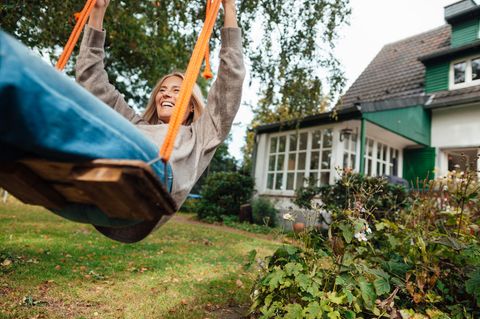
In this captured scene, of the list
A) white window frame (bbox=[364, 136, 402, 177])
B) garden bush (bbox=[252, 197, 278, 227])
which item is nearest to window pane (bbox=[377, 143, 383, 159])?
white window frame (bbox=[364, 136, 402, 177])

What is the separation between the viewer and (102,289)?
3088mm

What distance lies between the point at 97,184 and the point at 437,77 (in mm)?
11801

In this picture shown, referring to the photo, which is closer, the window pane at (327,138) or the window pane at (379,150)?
the window pane at (327,138)

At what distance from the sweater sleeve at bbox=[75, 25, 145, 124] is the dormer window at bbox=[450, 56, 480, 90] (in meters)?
10.8

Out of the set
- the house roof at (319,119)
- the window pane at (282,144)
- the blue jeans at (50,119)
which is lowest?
the blue jeans at (50,119)

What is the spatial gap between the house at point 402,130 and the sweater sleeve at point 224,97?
6.61m

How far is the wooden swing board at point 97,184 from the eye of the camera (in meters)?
1.00

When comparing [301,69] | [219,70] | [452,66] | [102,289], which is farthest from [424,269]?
[452,66]

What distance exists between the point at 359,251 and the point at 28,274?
120 inches

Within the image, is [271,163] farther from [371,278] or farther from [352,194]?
[371,278]

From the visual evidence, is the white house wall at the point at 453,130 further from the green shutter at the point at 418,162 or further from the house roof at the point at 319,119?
the house roof at the point at 319,119

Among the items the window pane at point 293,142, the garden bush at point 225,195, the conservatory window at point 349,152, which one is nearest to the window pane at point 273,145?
the window pane at point 293,142

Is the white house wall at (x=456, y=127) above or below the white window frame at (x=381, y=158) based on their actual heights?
above

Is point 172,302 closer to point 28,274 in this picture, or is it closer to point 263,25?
point 28,274
